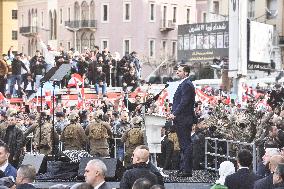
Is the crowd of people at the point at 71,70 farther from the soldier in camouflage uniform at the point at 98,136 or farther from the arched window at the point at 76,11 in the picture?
the arched window at the point at 76,11

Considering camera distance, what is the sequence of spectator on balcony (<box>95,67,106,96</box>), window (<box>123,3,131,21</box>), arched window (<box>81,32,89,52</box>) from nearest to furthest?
spectator on balcony (<box>95,67,106,96</box>) < window (<box>123,3,131,21</box>) < arched window (<box>81,32,89,52</box>)

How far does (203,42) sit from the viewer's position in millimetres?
84500

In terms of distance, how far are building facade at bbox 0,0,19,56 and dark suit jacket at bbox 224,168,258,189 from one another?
301 feet

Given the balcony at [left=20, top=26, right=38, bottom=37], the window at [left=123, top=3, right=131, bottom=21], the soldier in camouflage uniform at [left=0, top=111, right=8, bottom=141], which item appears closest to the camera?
the soldier in camouflage uniform at [left=0, top=111, right=8, bottom=141]

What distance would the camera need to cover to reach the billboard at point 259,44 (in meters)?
58.2

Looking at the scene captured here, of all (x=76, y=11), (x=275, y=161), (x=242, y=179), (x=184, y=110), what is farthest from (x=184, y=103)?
(x=76, y=11)

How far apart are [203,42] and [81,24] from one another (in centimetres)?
1703

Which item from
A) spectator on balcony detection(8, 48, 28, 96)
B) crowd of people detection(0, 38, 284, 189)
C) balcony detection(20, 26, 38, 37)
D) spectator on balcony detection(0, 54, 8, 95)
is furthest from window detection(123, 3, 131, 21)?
crowd of people detection(0, 38, 284, 189)

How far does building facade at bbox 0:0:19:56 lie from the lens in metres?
105

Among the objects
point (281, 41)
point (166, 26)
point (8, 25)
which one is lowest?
point (281, 41)

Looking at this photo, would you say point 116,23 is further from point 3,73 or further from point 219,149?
point 219,149

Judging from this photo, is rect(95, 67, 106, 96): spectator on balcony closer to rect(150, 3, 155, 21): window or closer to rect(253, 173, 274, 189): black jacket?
rect(253, 173, 274, 189): black jacket

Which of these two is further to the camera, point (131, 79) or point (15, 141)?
point (131, 79)

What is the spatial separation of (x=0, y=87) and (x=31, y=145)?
14860 millimetres
